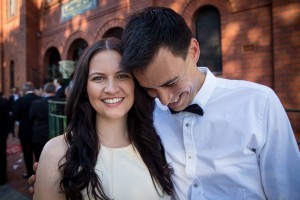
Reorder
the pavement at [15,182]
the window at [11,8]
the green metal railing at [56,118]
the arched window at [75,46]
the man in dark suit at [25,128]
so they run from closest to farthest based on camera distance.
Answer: the green metal railing at [56,118] → the pavement at [15,182] → the man in dark suit at [25,128] → the arched window at [75,46] → the window at [11,8]

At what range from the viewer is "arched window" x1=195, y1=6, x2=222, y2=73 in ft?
19.2

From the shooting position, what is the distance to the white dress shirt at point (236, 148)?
1373mm

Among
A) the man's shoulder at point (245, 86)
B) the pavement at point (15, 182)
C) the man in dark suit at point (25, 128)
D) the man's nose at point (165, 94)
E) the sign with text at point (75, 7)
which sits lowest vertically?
the pavement at point (15, 182)

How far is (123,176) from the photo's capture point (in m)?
1.62

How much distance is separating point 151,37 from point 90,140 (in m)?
0.78

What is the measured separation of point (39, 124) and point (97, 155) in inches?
152

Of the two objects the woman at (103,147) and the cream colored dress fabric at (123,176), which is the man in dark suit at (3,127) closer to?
the woman at (103,147)

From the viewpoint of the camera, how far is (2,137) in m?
5.43

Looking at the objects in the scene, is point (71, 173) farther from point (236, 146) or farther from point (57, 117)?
point (57, 117)

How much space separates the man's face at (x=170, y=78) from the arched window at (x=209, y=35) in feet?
15.0

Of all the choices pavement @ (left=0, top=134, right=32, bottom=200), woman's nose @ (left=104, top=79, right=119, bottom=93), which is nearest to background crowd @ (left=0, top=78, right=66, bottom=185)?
pavement @ (left=0, top=134, right=32, bottom=200)

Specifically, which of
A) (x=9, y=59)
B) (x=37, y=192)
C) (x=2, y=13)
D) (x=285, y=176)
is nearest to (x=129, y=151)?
(x=37, y=192)

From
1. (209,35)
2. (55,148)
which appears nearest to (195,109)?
(55,148)

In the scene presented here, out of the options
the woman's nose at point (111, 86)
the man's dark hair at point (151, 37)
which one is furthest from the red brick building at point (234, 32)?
the woman's nose at point (111, 86)
